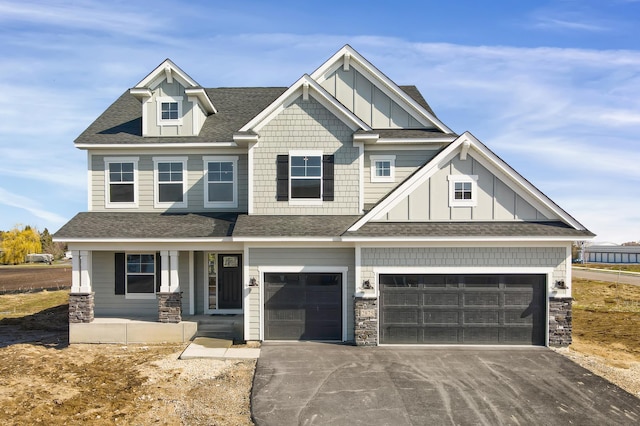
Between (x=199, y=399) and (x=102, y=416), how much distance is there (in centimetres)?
170

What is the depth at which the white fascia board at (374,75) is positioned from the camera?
14695 mm

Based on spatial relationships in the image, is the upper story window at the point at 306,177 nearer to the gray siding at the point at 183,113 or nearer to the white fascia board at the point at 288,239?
the white fascia board at the point at 288,239

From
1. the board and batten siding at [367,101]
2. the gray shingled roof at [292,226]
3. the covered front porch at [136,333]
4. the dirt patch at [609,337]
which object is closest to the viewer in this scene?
the dirt patch at [609,337]

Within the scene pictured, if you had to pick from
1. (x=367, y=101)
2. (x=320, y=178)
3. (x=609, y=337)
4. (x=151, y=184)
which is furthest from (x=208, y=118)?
(x=609, y=337)

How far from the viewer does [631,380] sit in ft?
31.9

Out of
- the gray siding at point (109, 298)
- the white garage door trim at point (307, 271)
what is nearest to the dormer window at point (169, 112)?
the gray siding at point (109, 298)

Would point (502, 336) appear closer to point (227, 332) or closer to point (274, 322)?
point (274, 322)

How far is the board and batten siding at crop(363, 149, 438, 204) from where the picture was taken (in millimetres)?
14695

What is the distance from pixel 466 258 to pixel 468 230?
828mm

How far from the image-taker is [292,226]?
1245 cm

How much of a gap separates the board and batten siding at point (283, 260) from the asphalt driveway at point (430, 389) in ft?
3.57

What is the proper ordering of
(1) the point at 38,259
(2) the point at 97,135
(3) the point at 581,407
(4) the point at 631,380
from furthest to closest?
(1) the point at 38,259 → (2) the point at 97,135 → (4) the point at 631,380 → (3) the point at 581,407

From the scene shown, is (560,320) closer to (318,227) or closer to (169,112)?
(318,227)

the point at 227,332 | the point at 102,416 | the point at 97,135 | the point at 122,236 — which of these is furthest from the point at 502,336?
the point at 97,135
